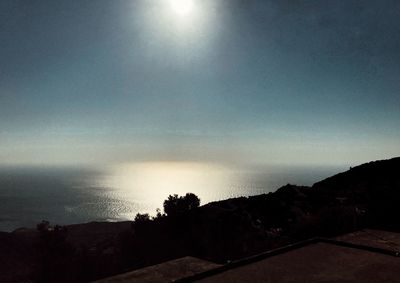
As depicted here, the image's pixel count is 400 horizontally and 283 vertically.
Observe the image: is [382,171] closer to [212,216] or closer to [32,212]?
[212,216]

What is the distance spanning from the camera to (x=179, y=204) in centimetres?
3191

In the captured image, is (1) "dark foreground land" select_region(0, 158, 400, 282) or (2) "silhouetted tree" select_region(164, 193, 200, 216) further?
(2) "silhouetted tree" select_region(164, 193, 200, 216)

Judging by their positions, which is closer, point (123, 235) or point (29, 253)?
point (123, 235)

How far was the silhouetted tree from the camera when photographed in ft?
103

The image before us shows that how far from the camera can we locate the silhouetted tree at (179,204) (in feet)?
103

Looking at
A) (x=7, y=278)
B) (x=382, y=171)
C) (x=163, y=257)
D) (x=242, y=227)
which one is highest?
(x=382, y=171)

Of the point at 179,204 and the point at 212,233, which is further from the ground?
the point at 179,204

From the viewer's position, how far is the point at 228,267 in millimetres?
4859

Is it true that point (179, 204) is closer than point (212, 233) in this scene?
No

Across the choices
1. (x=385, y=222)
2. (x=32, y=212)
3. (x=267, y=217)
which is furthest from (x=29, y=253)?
(x=32, y=212)

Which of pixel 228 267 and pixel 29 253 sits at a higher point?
pixel 228 267

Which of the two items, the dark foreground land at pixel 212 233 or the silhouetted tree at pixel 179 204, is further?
the silhouetted tree at pixel 179 204

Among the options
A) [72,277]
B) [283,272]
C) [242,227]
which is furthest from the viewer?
[72,277]

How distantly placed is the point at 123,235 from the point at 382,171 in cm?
3930
